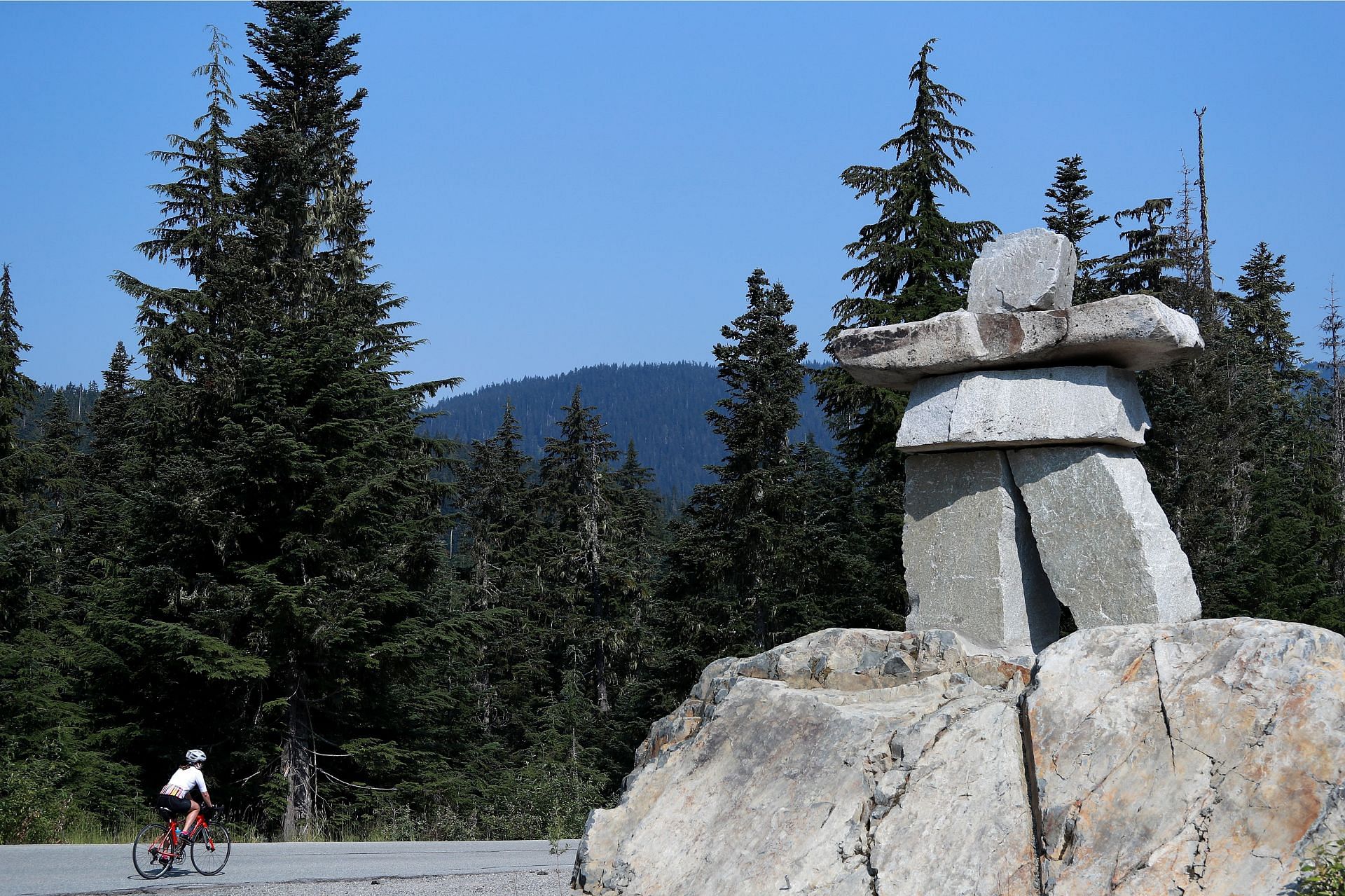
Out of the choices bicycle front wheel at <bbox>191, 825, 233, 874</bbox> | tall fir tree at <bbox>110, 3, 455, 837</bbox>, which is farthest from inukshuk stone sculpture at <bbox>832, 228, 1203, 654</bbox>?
tall fir tree at <bbox>110, 3, 455, 837</bbox>

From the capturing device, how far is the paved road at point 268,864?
367 inches

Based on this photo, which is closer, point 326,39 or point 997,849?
point 997,849

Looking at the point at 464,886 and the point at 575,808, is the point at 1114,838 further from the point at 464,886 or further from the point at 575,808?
the point at 575,808

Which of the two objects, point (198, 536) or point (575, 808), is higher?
point (198, 536)

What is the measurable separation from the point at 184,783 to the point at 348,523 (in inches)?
366

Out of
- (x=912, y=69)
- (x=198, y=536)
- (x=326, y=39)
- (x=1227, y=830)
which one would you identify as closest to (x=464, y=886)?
(x=1227, y=830)

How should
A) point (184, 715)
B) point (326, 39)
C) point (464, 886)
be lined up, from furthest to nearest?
point (326, 39) < point (184, 715) < point (464, 886)

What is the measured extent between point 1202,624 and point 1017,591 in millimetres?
2999

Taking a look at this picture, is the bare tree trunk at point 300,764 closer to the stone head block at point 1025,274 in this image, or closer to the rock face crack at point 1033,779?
the stone head block at point 1025,274

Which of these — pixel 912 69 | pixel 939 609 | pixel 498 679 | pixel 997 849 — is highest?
pixel 912 69

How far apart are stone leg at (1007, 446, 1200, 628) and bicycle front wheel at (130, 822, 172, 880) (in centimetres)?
812

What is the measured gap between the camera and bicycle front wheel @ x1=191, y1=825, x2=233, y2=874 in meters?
10.1

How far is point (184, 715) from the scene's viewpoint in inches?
770

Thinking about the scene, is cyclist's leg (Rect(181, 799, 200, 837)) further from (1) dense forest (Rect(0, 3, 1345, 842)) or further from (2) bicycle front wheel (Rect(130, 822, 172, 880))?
(1) dense forest (Rect(0, 3, 1345, 842))
